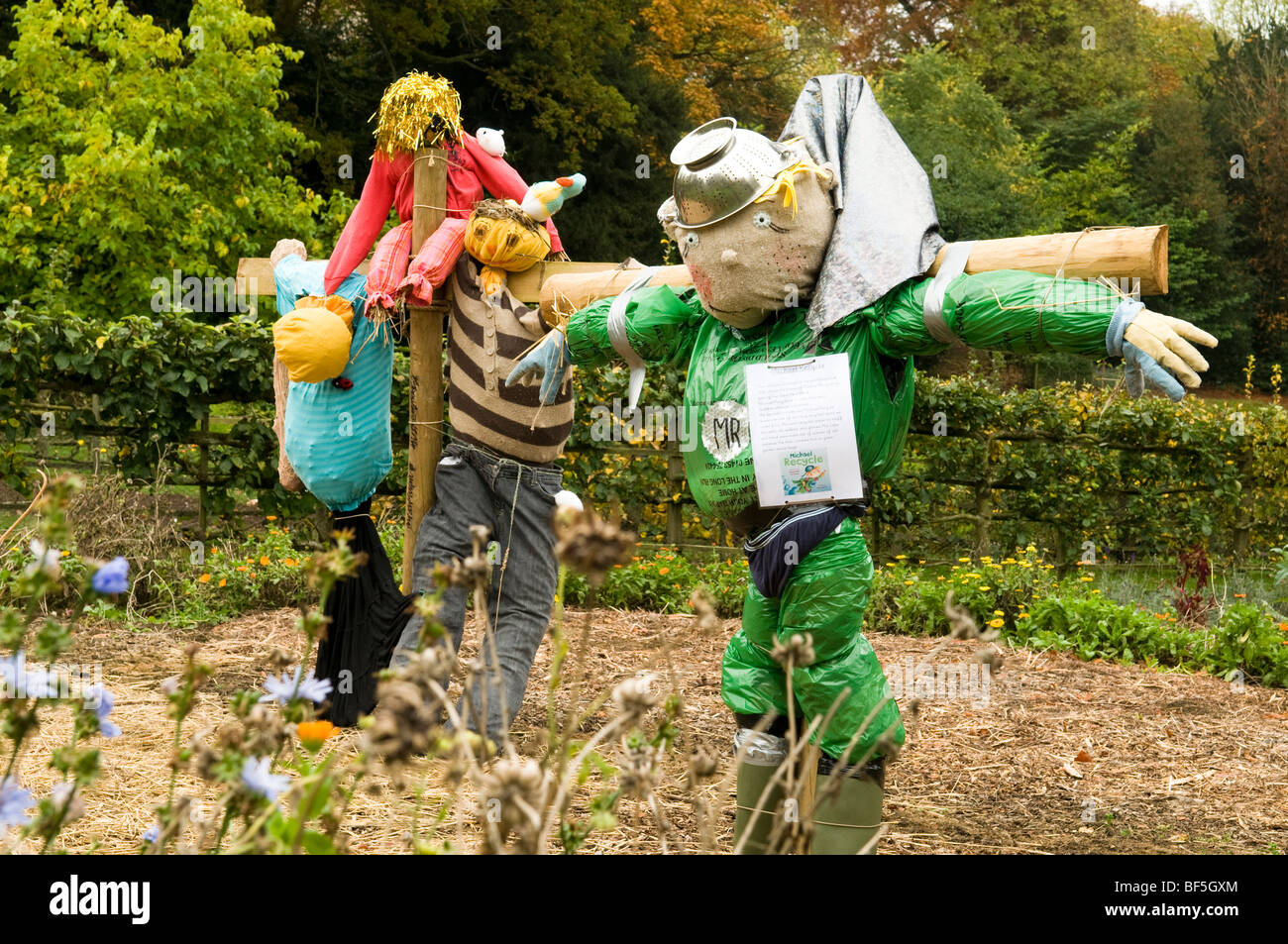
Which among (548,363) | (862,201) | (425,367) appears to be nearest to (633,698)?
(862,201)

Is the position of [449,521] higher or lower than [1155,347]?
lower

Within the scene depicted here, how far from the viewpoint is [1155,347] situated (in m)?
2.48

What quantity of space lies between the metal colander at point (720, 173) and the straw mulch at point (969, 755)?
1.09 metres

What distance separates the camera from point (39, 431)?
23.0 feet

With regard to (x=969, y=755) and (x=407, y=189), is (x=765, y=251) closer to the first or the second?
(x=407, y=189)

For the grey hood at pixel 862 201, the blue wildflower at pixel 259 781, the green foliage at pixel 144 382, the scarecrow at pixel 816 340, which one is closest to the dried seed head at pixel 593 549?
the blue wildflower at pixel 259 781

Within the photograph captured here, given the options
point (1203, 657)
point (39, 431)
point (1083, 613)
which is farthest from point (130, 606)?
point (1203, 657)

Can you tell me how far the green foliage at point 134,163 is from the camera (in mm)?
9219

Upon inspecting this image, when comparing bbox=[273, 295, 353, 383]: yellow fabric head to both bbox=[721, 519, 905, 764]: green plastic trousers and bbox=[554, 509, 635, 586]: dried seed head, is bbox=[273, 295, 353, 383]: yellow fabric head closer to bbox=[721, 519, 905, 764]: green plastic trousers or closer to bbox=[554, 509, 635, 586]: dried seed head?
bbox=[721, 519, 905, 764]: green plastic trousers

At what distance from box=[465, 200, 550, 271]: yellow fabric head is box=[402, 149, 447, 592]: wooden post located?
0.51ft

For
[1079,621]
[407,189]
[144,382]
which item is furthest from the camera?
[144,382]

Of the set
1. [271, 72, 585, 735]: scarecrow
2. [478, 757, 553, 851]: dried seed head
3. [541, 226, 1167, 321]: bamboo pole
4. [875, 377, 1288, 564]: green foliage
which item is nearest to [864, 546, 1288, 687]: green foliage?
[875, 377, 1288, 564]: green foliage

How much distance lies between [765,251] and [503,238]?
3.68ft

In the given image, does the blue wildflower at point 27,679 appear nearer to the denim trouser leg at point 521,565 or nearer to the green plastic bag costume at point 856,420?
the green plastic bag costume at point 856,420
